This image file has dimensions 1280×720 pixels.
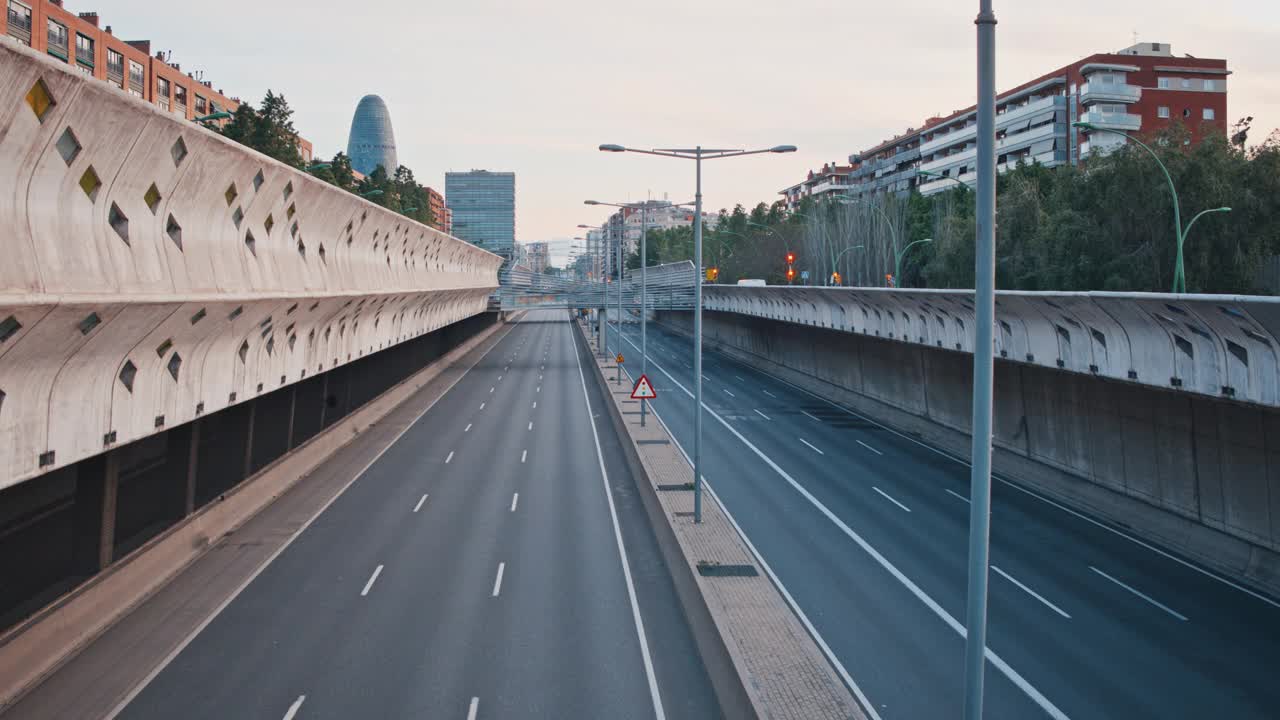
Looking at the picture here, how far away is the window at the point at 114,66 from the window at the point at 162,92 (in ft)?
20.9

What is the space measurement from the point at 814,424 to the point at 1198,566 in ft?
67.8

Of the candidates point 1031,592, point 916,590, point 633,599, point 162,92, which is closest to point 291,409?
point 633,599

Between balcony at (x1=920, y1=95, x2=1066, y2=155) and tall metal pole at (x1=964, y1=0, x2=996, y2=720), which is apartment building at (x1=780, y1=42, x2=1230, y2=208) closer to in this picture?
balcony at (x1=920, y1=95, x2=1066, y2=155)

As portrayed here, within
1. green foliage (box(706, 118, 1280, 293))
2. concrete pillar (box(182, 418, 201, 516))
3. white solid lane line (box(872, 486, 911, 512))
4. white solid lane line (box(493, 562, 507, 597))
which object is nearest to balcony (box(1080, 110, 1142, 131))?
green foliage (box(706, 118, 1280, 293))

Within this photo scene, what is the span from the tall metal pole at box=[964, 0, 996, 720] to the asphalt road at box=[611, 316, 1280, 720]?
468cm

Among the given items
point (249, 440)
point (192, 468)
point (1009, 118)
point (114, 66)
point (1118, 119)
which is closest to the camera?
point (192, 468)

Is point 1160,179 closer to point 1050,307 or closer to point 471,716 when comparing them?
point 1050,307

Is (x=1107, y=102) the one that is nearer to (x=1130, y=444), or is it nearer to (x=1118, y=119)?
(x=1118, y=119)

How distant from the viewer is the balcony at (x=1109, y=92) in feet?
232

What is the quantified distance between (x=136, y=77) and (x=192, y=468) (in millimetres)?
62147

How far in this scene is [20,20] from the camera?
52.9 metres

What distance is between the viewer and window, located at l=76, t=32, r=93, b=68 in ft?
198

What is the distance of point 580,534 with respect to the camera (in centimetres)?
2186

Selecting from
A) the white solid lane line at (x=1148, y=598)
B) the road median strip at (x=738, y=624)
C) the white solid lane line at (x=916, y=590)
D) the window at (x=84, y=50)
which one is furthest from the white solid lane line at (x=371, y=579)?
the window at (x=84, y=50)
